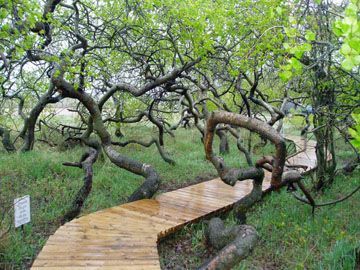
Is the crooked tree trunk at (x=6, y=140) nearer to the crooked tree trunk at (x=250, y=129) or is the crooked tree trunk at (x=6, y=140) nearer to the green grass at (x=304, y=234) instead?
the green grass at (x=304, y=234)

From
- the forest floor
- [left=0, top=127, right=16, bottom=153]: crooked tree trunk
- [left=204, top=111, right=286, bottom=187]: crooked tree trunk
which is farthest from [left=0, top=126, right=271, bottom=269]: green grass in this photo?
[left=204, top=111, right=286, bottom=187]: crooked tree trunk

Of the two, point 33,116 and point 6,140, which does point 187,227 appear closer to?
point 33,116

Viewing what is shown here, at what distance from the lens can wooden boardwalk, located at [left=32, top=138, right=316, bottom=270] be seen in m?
4.10

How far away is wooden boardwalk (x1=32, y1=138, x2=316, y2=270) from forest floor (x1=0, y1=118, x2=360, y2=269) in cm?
31

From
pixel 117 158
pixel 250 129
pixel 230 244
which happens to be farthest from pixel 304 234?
pixel 117 158

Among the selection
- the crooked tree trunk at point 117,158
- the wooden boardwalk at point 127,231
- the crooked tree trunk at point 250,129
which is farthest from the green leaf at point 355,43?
the crooked tree trunk at point 117,158

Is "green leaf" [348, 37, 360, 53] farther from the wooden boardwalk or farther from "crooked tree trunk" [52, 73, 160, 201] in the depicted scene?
"crooked tree trunk" [52, 73, 160, 201]

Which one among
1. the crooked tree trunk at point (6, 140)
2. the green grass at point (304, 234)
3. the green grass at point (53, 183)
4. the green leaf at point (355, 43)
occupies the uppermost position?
the green leaf at point (355, 43)

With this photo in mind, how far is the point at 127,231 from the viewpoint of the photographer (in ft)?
16.6

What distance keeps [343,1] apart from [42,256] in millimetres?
6434

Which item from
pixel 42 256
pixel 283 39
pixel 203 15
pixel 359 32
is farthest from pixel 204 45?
pixel 359 32

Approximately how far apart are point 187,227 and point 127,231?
1110mm

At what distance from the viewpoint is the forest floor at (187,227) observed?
15.4 feet

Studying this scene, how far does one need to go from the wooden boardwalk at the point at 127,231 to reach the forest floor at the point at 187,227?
313mm
